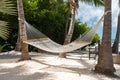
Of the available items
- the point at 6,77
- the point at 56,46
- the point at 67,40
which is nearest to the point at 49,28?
the point at 67,40

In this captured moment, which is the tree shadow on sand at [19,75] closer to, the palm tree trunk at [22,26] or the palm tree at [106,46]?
the palm tree at [106,46]

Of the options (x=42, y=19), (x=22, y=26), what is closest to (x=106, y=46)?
(x=22, y=26)

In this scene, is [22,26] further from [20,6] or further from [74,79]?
[74,79]

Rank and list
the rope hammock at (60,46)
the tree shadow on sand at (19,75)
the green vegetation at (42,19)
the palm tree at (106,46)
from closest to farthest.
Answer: the tree shadow on sand at (19,75) → the palm tree at (106,46) → the rope hammock at (60,46) → the green vegetation at (42,19)

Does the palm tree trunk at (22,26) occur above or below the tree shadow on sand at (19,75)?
above

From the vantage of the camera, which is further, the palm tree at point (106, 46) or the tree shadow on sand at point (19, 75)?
the palm tree at point (106, 46)

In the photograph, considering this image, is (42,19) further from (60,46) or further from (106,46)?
(106,46)

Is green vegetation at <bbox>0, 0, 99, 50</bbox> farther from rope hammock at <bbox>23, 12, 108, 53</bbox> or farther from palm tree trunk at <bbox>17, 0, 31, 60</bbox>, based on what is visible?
rope hammock at <bbox>23, 12, 108, 53</bbox>

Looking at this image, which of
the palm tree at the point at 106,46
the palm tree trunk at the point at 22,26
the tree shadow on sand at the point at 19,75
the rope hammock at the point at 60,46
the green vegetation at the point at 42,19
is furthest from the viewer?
the green vegetation at the point at 42,19

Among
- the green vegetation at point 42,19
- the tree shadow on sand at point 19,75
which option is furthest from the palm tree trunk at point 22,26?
the green vegetation at point 42,19

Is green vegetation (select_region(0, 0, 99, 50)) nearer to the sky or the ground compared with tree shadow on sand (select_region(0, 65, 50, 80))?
nearer to the sky

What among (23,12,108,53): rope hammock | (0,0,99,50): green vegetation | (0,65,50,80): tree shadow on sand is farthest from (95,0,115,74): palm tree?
(0,0,99,50): green vegetation

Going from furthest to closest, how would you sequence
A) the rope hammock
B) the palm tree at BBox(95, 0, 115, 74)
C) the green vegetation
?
the green vegetation < the rope hammock < the palm tree at BBox(95, 0, 115, 74)

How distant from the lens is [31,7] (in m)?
14.8
